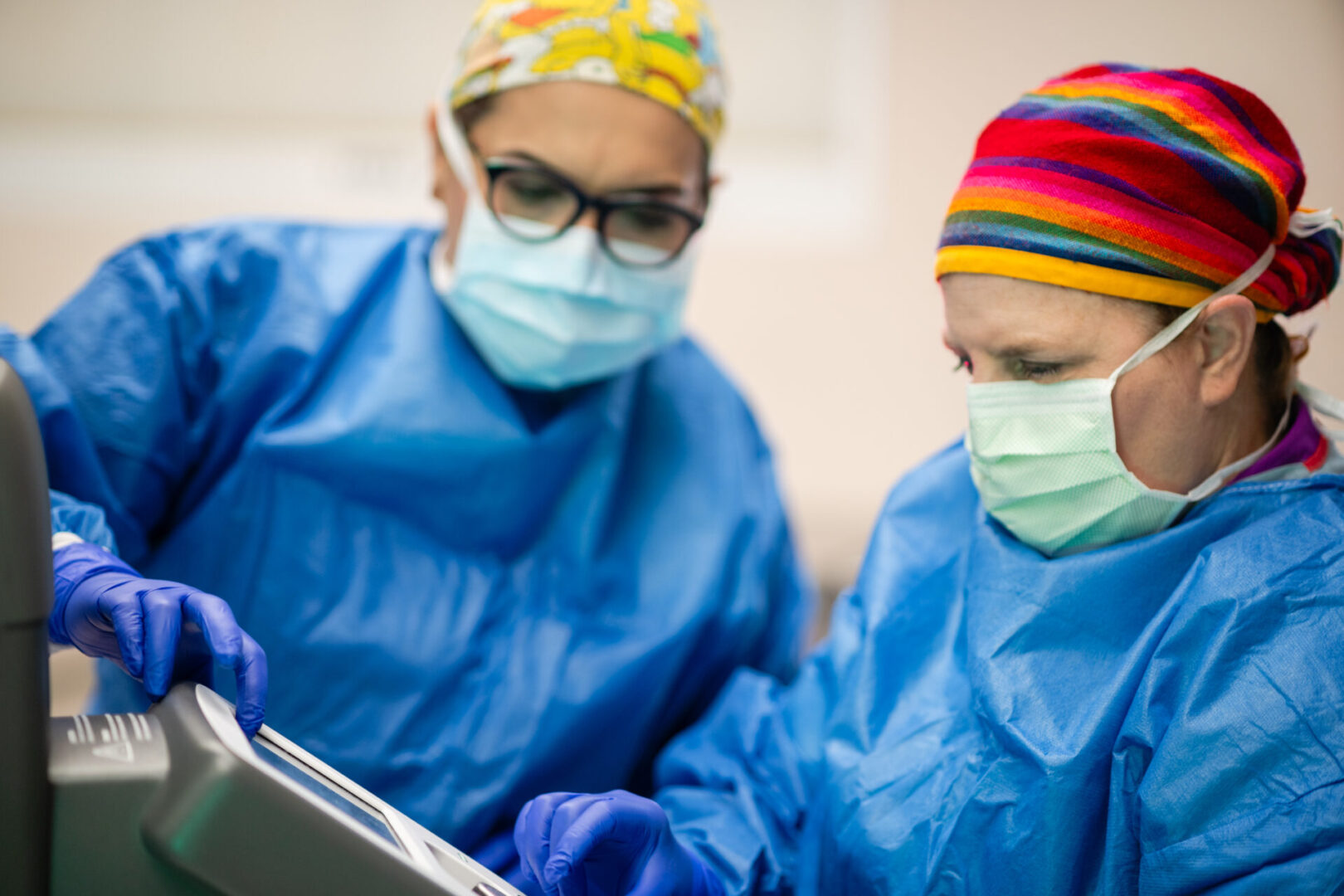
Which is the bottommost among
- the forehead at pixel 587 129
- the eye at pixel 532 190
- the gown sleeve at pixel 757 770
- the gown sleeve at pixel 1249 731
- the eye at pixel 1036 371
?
the gown sleeve at pixel 757 770

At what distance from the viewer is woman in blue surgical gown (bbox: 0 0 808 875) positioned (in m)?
1.12

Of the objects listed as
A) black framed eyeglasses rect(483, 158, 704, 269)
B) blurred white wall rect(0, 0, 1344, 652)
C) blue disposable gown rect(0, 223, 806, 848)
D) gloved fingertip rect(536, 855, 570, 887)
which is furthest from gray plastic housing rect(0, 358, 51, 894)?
blurred white wall rect(0, 0, 1344, 652)

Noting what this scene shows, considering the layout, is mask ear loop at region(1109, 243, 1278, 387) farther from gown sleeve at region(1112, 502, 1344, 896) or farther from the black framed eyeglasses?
the black framed eyeglasses

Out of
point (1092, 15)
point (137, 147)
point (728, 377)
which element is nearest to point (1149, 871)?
point (728, 377)

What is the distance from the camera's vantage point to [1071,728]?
0.82 metres

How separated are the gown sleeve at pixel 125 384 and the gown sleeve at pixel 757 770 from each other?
0.66 metres

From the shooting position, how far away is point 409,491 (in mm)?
1205

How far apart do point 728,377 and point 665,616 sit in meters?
0.44

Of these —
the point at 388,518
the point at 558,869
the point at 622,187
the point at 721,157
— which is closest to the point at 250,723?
the point at 558,869

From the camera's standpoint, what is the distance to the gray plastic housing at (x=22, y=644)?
56 centimetres

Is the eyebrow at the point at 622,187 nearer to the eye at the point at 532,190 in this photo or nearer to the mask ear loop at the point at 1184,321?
the eye at the point at 532,190

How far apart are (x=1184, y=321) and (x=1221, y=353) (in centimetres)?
6

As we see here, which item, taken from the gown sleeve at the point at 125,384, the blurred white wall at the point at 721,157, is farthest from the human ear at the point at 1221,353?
the blurred white wall at the point at 721,157

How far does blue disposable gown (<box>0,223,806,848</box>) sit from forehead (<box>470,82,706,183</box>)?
9.2 inches
